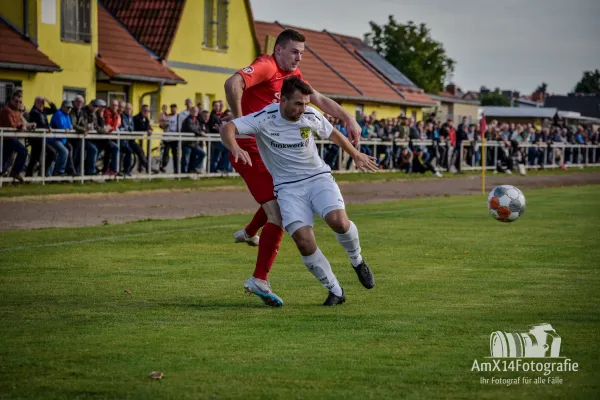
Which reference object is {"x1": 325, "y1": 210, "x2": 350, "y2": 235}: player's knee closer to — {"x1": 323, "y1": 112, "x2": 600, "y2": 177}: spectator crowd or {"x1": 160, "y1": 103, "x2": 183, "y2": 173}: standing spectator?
{"x1": 160, "y1": 103, "x2": 183, "y2": 173}: standing spectator

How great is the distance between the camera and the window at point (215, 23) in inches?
1865

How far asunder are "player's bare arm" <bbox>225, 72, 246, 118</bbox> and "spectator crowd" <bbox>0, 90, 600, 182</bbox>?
223cm

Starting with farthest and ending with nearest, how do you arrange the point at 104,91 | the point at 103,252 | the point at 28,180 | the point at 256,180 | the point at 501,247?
the point at 104,91
the point at 28,180
the point at 501,247
the point at 103,252
the point at 256,180

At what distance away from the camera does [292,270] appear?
11891 mm

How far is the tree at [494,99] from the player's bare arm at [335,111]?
161279 millimetres

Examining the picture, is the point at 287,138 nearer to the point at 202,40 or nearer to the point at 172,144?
the point at 172,144

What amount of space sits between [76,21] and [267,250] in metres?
29.7

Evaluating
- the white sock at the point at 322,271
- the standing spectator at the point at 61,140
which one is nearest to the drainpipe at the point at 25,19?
the standing spectator at the point at 61,140

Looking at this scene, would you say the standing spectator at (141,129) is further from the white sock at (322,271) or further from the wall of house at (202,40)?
the white sock at (322,271)

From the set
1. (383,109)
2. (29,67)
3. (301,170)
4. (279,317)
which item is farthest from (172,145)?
(383,109)

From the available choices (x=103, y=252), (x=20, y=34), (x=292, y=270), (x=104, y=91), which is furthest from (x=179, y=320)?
(x=104, y=91)

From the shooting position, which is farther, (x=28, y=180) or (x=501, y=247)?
(x=28, y=180)

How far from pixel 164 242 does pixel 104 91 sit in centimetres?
2682

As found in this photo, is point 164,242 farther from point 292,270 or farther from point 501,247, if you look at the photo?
point 501,247
